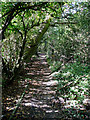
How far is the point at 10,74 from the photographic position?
290 inches

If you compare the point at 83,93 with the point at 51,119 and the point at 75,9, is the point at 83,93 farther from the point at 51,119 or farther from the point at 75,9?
the point at 75,9

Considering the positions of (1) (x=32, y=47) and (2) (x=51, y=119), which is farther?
(1) (x=32, y=47)

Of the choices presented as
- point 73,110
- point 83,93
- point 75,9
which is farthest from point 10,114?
point 75,9

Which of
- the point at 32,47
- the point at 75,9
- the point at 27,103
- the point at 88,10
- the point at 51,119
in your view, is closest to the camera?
the point at 51,119

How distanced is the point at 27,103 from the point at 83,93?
2158mm

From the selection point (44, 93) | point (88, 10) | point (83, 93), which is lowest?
point (44, 93)

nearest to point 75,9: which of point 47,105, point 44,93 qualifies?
point 44,93

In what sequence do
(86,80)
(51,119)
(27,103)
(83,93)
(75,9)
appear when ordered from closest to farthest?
(51,119) → (83,93) → (27,103) → (86,80) → (75,9)

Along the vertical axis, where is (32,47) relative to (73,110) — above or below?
above

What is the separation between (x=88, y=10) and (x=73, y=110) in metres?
5.24

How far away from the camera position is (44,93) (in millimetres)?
6406

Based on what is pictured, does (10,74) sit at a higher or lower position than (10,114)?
higher

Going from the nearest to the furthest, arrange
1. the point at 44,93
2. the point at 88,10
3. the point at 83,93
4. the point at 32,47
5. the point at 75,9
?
the point at 83,93
the point at 44,93
the point at 88,10
the point at 32,47
the point at 75,9

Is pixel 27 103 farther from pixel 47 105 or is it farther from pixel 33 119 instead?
pixel 33 119
